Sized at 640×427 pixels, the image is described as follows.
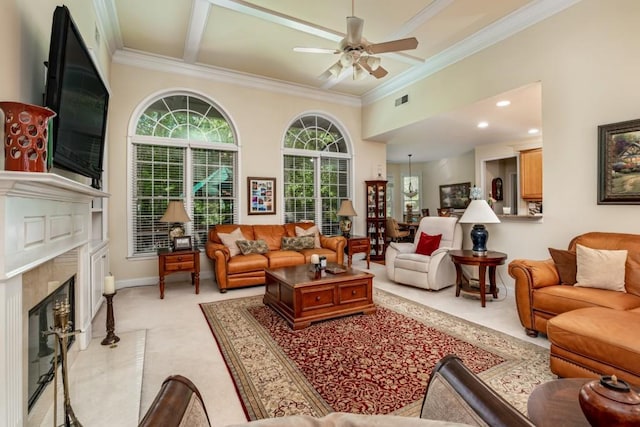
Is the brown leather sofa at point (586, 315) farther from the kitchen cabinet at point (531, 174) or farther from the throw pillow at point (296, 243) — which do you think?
the kitchen cabinet at point (531, 174)

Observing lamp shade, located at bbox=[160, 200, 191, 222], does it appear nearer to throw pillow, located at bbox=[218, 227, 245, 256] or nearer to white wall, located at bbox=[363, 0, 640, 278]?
throw pillow, located at bbox=[218, 227, 245, 256]

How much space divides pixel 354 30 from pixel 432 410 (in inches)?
126

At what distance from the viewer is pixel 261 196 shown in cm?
570

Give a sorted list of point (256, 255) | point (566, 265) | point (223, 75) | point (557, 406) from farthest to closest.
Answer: point (223, 75) < point (256, 255) < point (566, 265) < point (557, 406)

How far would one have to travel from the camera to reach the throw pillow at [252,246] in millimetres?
4777

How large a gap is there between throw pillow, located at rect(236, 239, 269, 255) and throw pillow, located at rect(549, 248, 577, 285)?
3.62m

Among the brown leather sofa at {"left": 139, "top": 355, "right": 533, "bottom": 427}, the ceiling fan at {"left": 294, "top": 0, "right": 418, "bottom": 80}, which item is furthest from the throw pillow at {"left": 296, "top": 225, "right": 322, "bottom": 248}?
the brown leather sofa at {"left": 139, "top": 355, "right": 533, "bottom": 427}

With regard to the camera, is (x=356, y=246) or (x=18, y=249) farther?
(x=356, y=246)

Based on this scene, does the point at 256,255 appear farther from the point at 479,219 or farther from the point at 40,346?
the point at 479,219

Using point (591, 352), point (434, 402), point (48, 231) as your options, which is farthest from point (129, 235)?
point (591, 352)

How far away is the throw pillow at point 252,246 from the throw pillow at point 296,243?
0.35 metres

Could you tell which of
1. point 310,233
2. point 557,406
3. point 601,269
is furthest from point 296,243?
point 557,406

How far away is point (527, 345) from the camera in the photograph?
266cm

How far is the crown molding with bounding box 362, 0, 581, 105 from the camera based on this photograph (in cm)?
346
